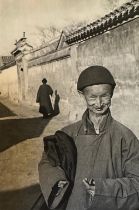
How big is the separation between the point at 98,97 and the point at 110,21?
24.5 ft

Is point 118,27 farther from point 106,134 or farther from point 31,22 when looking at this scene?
point 31,22

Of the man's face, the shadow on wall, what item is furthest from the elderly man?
the shadow on wall

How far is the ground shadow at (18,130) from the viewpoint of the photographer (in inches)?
450

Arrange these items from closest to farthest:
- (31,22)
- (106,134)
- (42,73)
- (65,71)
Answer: (106,134)
(65,71)
(42,73)
(31,22)

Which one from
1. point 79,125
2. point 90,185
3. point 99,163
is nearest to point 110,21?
point 79,125

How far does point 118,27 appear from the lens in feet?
31.5

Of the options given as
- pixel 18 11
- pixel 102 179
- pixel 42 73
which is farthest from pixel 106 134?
pixel 18 11

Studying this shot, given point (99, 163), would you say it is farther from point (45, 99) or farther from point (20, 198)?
point (45, 99)

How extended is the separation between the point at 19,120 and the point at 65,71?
2.42m

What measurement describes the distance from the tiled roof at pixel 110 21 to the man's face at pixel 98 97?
6.08 meters

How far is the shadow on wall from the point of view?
605 cm

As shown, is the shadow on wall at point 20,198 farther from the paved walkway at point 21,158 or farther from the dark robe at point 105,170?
the dark robe at point 105,170

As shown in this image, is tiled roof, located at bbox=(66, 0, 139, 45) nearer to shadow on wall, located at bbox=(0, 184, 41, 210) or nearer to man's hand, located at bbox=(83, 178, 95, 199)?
shadow on wall, located at bbox=(0, 184, 41, 210)

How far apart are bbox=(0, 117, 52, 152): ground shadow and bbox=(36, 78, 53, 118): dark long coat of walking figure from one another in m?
0.34
